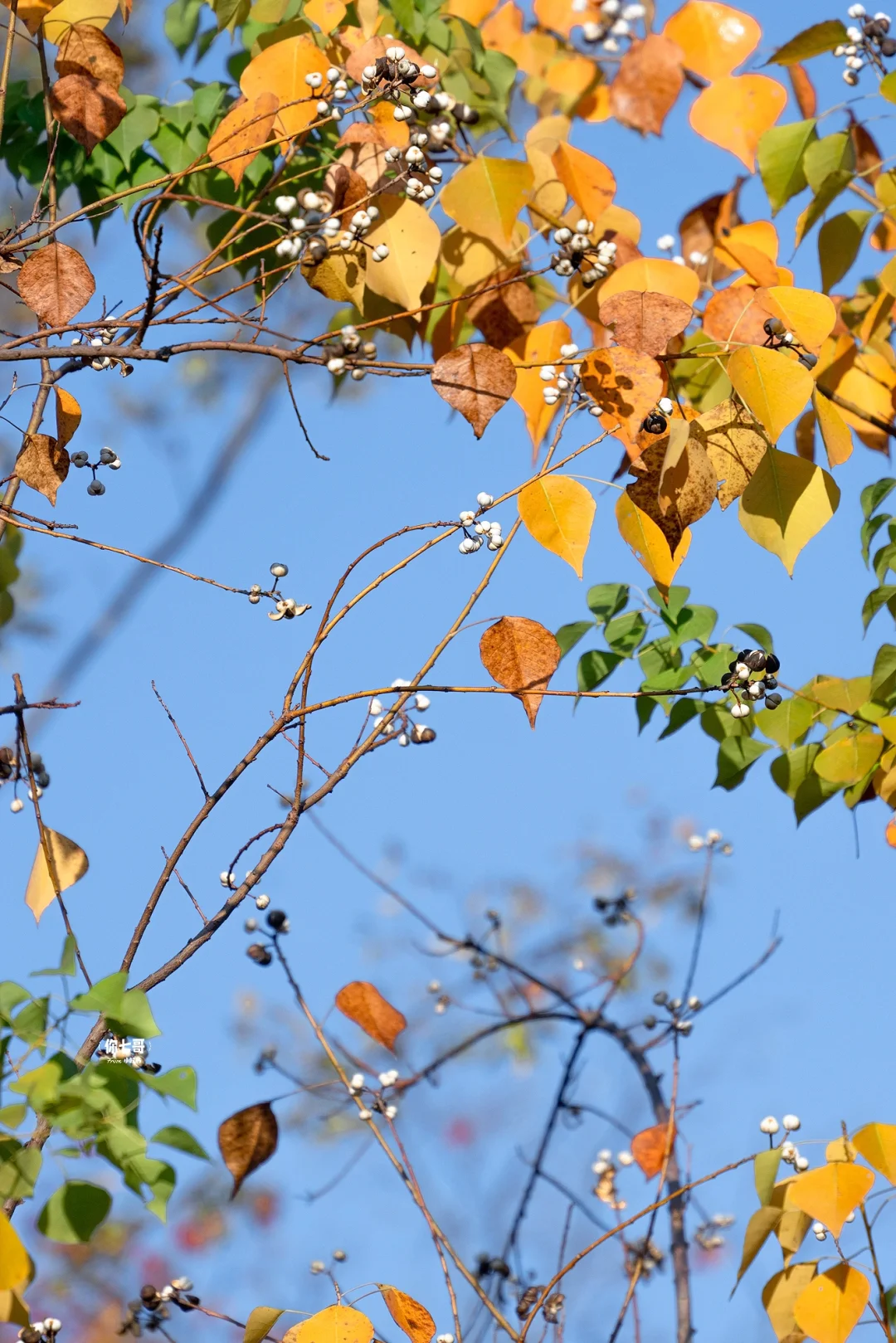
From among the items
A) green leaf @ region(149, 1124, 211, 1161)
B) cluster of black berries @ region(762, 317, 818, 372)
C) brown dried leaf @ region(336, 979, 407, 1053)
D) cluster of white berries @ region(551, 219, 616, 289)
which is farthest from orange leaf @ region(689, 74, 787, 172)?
green leaf @ region(149, 1124, 211, 1161)

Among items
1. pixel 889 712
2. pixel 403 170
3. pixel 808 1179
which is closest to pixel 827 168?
pixel 403 170

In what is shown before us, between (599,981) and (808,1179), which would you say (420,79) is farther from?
(599,981)

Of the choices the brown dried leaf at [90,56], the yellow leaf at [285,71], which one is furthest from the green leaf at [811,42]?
the brown dried leaf at [90,56]

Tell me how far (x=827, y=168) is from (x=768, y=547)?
0.62 meters

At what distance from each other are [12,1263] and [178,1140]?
5.0 inches

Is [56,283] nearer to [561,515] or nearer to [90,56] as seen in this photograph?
[90,56]

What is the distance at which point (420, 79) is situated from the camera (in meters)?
1.43

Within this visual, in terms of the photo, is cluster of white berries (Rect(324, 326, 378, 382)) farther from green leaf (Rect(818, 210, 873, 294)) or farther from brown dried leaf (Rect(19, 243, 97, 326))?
green leaf (Rect(818, 210, 873, 294))

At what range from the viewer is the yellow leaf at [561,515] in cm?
133

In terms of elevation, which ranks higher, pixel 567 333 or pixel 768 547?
pixel 567 333

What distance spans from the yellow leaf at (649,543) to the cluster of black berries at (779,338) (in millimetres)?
240

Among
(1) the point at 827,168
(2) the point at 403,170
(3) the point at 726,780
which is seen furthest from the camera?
(3) the point at 726,780

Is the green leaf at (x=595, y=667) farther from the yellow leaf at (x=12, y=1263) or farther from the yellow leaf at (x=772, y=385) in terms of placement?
the yellow leaf at (x=12, y=1263)

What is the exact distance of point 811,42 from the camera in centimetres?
163
